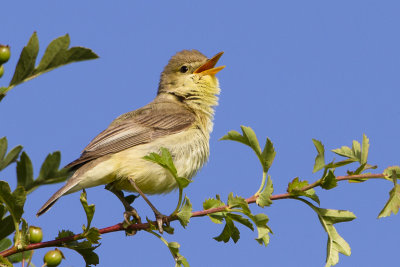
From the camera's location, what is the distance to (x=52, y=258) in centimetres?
276

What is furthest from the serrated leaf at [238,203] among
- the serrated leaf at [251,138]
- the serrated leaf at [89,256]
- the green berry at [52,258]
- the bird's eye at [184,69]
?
the bird's eye at [184,69]

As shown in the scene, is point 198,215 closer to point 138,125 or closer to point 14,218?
point 14,218

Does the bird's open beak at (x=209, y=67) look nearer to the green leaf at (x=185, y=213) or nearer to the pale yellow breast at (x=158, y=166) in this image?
the pale yellow breast at (x=158, y=166)

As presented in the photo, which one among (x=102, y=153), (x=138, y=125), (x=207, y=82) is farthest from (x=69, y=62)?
(x=207, y=82)

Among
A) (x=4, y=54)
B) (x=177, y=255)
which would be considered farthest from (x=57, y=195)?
(x=4, y=54)

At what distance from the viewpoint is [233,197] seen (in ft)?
9.34

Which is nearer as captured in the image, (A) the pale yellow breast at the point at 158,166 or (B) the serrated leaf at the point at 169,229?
(B) the serrated leaf at the point at 169,229

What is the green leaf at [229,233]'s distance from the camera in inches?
118

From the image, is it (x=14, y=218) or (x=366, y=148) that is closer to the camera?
(x=14, y=218)

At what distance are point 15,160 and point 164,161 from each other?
0.84m

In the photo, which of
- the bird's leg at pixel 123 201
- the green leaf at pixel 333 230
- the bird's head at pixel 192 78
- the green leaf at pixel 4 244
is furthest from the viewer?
the bird's head at pixel 192 78

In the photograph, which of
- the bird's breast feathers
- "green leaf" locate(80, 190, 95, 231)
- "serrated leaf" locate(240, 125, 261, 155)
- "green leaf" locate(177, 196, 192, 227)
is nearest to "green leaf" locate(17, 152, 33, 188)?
"green leaf" locate(80, 190, 95, 231)

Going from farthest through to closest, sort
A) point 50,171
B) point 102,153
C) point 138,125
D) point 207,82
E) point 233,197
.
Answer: point 207,82, point 138,125, point 102,153, point 50,171, point 233,197

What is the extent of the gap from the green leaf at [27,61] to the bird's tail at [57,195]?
62.9 inches
